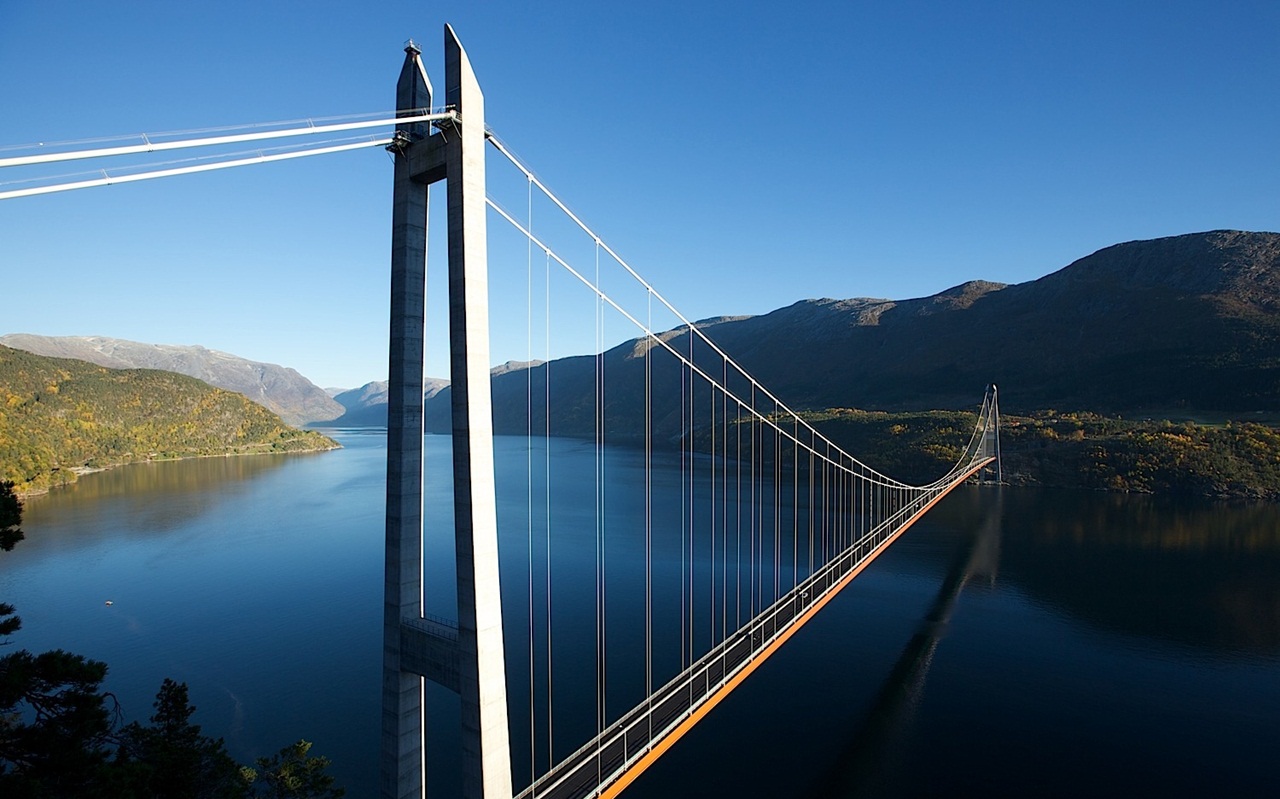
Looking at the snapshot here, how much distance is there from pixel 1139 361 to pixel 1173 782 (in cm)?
9698

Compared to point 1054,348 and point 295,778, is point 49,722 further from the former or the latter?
point 1054,348

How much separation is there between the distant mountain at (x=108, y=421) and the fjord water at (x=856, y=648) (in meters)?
29.9

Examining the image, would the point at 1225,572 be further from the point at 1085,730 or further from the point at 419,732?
the point at 419,732

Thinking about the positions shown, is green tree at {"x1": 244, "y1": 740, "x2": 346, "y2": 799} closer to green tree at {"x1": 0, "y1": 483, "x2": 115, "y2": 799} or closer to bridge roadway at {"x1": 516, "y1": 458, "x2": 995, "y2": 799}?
green tree at {"x1": 0, "y1": 483, "x2": 115, "y2": 799}

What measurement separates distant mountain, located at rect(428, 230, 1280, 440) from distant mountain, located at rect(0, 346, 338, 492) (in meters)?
50.0

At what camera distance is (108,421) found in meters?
94.4

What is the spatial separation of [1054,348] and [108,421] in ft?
490

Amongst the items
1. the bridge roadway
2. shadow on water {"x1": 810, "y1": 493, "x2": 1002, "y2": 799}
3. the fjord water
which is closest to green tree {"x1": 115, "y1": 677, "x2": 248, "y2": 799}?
the bridge roadway

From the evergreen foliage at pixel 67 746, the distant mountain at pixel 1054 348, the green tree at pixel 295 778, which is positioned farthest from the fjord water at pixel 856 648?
the distant mountain at pixel 1054 348

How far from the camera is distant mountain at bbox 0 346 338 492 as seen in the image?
71.1 m

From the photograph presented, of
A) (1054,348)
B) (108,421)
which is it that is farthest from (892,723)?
(1054,348)

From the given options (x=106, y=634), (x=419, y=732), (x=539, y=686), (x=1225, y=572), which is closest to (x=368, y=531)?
(x=106, y=634)

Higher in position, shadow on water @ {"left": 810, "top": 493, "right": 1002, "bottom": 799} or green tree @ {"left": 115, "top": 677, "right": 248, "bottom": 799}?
green tree @ {"left": 115, "top": 677, "right": 248, "bottom": 799}

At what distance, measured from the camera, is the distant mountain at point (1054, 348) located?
85.6 m
